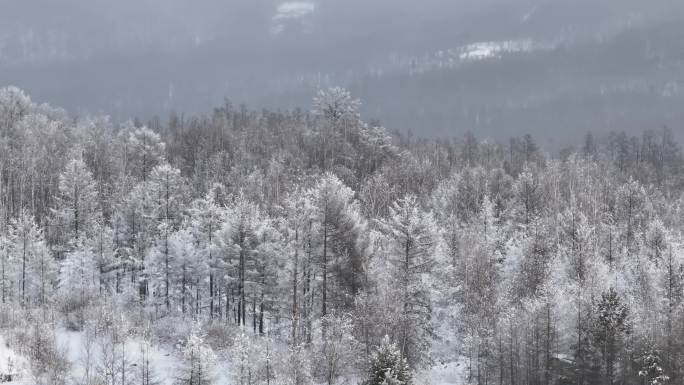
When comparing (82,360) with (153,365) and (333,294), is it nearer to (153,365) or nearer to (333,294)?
(153,365)

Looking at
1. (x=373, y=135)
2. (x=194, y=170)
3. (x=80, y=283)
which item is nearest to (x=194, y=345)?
(x=80, y=283)

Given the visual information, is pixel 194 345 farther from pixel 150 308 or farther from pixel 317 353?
pixel 150 308

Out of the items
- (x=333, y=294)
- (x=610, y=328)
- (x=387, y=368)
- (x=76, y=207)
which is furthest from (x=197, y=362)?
(x=76, y=207)

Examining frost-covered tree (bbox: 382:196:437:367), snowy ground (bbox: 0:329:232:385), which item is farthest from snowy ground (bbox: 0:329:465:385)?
frost-covered tree (bbox: 382:196:437:367)

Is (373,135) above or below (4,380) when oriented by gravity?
above

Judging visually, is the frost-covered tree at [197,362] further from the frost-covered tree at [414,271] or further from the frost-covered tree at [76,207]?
the frost-covered tree at [76,207]

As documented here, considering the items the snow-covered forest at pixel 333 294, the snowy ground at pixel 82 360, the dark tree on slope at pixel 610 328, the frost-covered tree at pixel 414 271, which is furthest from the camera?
the frost-covered tree at pixel 414 271

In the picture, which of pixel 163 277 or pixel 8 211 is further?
pixel 8 211

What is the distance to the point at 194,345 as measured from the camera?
34.2 m

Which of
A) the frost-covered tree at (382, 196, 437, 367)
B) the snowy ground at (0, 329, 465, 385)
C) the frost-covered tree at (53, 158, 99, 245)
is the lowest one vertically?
the snowy ground at (0, 329, 465, 385)

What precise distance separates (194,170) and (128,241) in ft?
168

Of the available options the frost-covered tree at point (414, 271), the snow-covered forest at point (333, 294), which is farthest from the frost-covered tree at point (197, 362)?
the frost-covered tree at point (414, 271)

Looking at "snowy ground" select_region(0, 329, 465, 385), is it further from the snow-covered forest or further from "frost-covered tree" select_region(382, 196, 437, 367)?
"frost-covered tree" select_region(382, 196, 437, 367)

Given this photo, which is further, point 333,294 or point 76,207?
point 76,207
